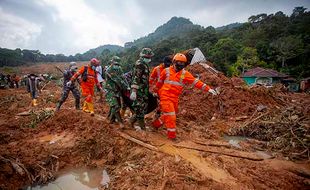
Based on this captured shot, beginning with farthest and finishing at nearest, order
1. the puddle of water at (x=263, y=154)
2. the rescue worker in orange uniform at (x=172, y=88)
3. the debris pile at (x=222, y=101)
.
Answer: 1. the debris pile at (x=222, y=101)
2. the puddle of water at (x=263, y=154)
3. the rescue worker in orange uniform at (x=172, y=88)

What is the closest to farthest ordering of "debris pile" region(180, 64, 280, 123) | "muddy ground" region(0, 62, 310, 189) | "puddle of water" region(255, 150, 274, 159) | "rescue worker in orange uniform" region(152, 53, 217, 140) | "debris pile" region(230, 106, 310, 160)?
1. "muddy ground" region(0, 62, 310, 189)
2. "rescue worker in orange uniform" region(152, 53, 217, 140)
3. "puddle of water" region(255, 150, 274, 159)
4. "debris pile" region(230, 106, 310, 160)
5. "debris pile" region(180, 64, 280, 123)

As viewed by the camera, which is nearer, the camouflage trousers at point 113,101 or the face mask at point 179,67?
the face mask at point 179,67

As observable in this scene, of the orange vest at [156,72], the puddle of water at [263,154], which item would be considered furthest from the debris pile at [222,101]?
the orange vest at [156,72]

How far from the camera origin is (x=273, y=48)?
130 ft

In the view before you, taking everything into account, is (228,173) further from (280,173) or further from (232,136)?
(232,136)

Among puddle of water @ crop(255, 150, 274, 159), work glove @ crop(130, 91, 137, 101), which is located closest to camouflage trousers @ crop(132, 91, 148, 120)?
work glove @ crop(130, 91, 137, 101)

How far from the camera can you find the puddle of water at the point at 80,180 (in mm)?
3979

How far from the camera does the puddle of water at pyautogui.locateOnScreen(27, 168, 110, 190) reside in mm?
3979

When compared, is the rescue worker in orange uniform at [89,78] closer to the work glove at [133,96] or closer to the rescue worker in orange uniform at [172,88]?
the work glove at [133,96]

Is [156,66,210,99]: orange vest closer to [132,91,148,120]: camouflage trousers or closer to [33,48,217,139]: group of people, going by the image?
[33,48,217,139]: group of people

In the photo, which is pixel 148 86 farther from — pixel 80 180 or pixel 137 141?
pixel 80 180

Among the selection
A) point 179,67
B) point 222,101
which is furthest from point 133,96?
point 222,101

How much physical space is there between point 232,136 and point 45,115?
5.98 m

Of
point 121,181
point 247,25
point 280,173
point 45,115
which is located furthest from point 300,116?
point 247,25
